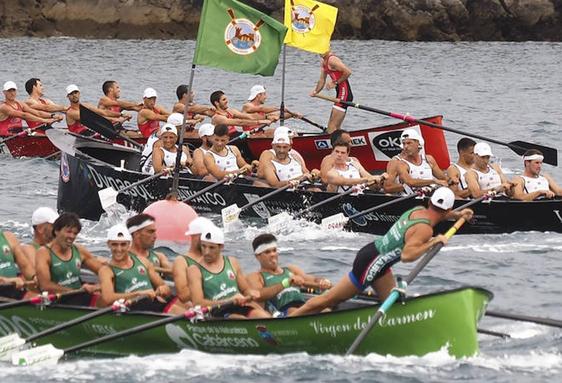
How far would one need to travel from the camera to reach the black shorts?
1577 cm

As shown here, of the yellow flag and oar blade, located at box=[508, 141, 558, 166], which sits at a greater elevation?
the yellow flag

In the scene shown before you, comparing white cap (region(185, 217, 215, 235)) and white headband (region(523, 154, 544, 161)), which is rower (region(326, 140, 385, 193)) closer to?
white headband (region(523, 154, 544, 161))

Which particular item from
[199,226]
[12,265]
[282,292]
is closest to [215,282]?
[199,226]

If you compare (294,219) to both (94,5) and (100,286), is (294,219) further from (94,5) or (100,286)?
(94,5)

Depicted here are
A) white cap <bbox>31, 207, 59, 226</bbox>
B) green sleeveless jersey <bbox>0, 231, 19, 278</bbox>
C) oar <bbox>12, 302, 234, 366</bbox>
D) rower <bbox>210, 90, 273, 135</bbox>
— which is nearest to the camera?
oar <bbox>12, 302, 234, 366</bbox>

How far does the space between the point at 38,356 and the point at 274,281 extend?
2.61 meters

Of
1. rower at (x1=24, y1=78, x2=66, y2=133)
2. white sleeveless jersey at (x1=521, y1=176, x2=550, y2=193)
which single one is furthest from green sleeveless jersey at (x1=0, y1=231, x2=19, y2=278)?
rower at (x1=24, y1=78, x2=66, y2=133)

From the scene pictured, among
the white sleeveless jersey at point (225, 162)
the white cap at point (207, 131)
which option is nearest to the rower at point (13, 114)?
the white cap at point (207, 131)

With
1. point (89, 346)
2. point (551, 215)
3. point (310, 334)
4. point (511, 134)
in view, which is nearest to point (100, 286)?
point (89, 346)

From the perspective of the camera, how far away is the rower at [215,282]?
1588 centimetres

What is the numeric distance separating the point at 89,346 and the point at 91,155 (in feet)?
37.9

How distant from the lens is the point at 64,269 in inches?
649

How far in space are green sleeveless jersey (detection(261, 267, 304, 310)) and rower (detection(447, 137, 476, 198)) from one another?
21.5 ft

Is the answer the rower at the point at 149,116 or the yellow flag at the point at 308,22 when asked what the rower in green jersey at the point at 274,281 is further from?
the rower at the point at 149,116
